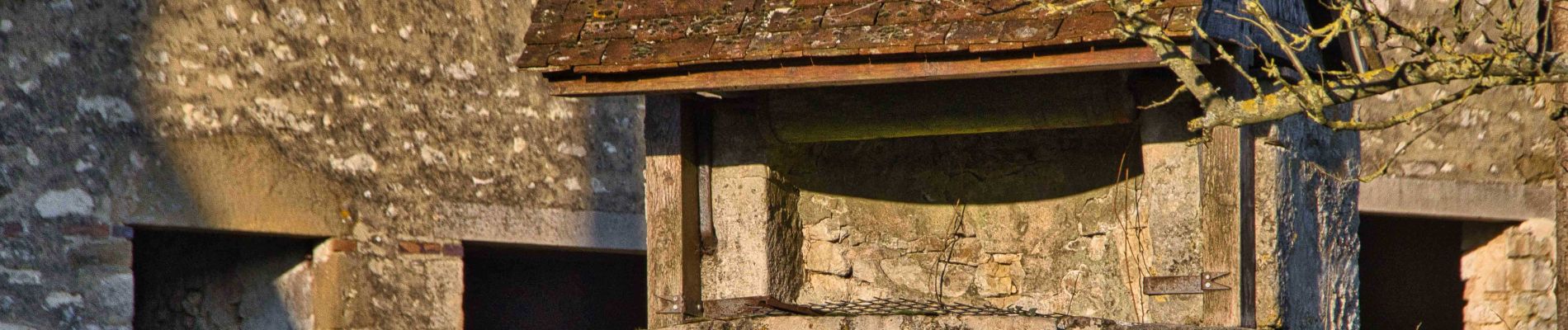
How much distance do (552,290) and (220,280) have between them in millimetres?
1979

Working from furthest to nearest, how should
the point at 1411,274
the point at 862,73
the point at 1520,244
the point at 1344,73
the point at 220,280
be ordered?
the point at 1411,274
the point at 1520,244
the point at 220,280
the point at 862,73
the point at 1344,73

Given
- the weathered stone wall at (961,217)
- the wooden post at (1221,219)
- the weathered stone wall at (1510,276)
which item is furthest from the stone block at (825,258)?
the weathered stone wall at (1510,276)

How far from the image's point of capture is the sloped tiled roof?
A: 437cm

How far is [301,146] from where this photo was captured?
6.94 metres

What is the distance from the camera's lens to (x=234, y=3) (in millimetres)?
6828

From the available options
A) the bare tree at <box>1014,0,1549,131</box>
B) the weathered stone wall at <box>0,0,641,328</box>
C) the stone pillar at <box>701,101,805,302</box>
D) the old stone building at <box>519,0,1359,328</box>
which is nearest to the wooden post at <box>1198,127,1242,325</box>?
the old stone building at <box>519,0,1359,328</box>

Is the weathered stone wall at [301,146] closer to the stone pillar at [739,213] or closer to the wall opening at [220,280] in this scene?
the wall opening at [220,280]

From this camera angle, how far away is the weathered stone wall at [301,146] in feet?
20.3

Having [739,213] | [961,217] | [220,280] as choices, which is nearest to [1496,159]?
[961,217]

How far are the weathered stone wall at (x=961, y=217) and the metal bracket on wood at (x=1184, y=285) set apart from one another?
602 millimetres

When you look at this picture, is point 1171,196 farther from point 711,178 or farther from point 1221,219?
point 711,178

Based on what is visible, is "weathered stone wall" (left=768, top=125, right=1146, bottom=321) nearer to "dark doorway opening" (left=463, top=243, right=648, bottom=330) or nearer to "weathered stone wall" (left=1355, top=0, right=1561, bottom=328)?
"dark doorway opening" (left=463, top=243, right=648, bottom=330)

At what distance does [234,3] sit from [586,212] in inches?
71.5

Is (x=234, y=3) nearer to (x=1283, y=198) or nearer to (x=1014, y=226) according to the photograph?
(x=1014, y=226)
